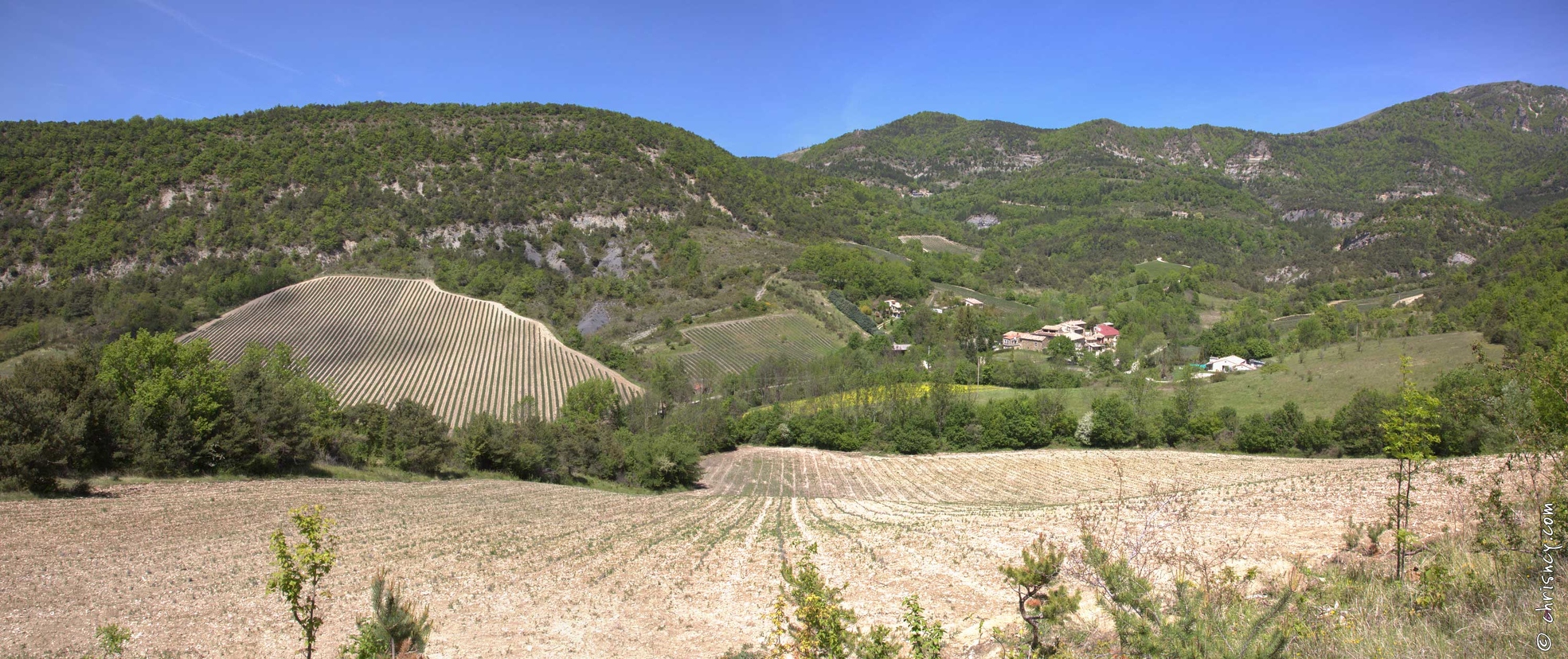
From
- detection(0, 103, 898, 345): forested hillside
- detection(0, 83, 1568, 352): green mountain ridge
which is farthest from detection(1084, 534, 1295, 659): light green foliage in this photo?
detection(0, 103, 898, 345): forested hillside

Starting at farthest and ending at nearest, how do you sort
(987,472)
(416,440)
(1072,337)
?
(1072,337)
(987,472)
(416,440)

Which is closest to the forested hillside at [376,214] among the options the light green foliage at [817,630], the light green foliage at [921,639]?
the light green foliage at [817,630]

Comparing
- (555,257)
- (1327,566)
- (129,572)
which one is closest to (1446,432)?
(1327,566)

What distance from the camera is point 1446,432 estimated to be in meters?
41.2

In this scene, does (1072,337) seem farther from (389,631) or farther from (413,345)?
(389,631)

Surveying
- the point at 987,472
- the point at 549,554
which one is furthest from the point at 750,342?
the point at 549,554

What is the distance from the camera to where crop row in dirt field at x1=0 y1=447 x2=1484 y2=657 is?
A: 13359mm

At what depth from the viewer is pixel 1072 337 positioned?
110m

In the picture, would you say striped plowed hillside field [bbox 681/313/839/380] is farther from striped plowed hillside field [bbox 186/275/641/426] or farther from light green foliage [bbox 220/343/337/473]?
light green foliage [bbox 220/343/337/473]

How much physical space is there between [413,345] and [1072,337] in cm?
8809

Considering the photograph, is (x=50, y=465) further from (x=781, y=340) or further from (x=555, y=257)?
(x=555, y=257)

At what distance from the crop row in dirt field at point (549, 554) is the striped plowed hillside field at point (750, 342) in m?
48.3

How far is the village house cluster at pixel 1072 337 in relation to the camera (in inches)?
4141

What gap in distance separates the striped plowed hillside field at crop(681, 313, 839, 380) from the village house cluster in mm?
28759
